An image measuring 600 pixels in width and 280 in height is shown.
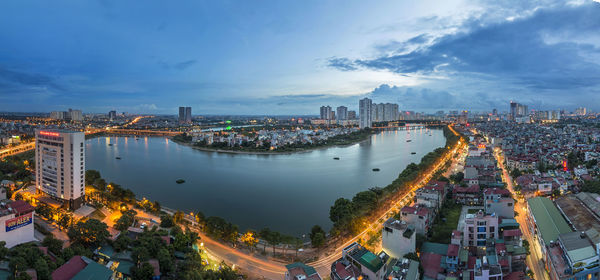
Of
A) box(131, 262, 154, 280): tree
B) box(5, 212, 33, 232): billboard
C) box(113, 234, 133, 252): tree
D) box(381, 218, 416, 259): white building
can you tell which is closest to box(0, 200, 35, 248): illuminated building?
box(5, 212, 33, 232): billboard

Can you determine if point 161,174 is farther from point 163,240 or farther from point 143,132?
point 143,132

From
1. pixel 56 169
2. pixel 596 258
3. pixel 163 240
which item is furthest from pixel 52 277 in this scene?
pixel 596 258

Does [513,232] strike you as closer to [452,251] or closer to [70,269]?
[452,251]

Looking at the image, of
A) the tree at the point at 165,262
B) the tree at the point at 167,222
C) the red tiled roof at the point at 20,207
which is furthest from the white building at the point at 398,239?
the red tiled roof at the point at 20,207

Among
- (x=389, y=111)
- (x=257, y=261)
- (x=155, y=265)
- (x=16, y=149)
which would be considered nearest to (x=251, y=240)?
(x=257, y=261)

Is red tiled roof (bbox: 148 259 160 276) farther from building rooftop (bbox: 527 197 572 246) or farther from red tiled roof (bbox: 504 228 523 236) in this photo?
building rooftop (bbox: 527 197 572 246)

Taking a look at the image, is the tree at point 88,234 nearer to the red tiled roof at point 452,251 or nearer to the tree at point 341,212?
the tree at point 341,212
